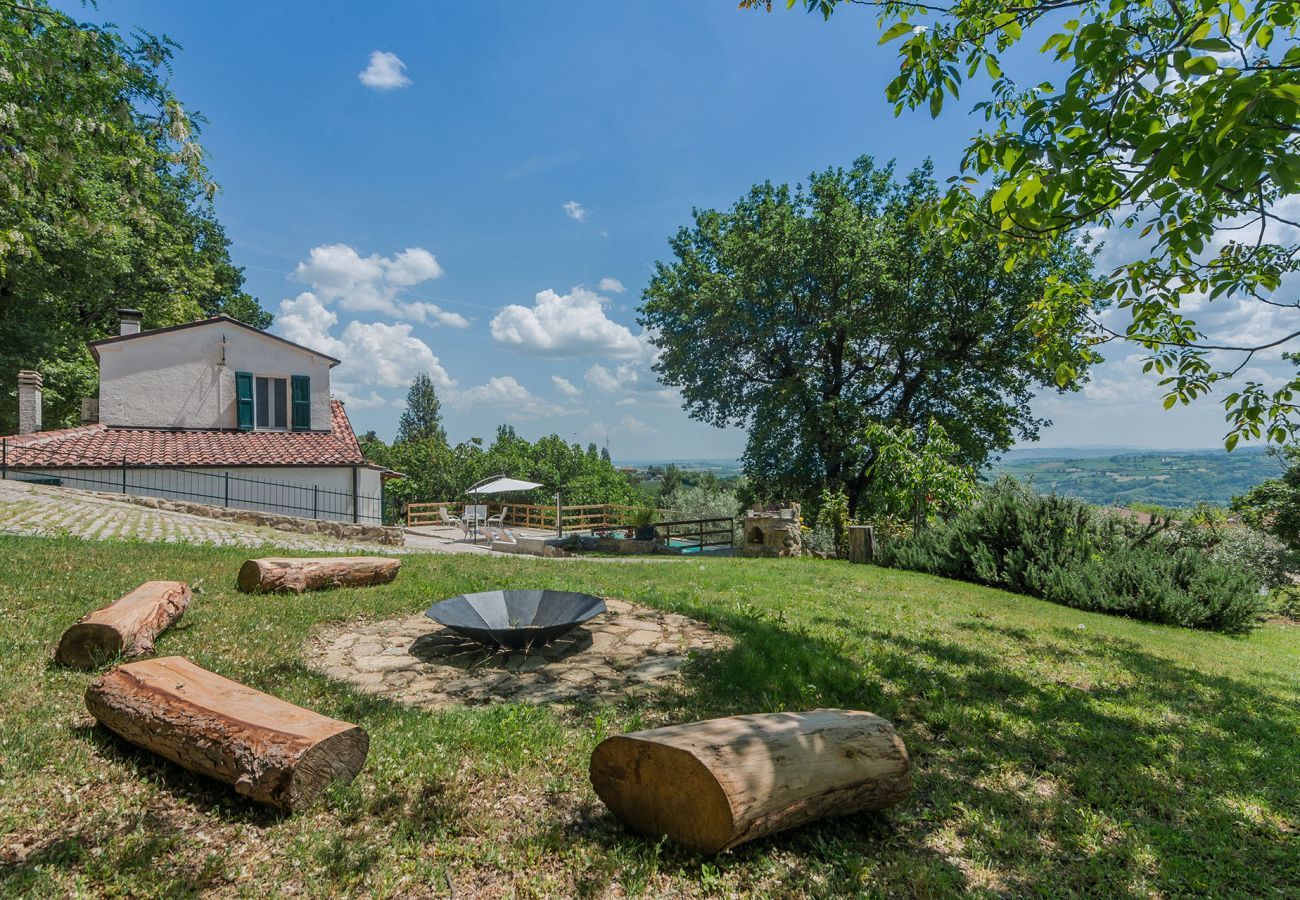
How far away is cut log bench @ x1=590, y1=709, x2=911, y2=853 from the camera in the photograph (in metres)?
2.45

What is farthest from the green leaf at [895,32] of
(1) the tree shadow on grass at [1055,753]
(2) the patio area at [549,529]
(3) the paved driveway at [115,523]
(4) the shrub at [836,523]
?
(2) the patio area at [549,529]

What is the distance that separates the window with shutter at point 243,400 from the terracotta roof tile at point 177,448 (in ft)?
1.03

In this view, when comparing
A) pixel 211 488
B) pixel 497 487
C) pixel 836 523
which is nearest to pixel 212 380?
pixel 211 488

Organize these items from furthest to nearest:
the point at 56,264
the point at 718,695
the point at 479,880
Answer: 1. the point at 56,264
2. the point at 718,695
3. the point at 479,880

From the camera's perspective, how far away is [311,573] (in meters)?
6.64

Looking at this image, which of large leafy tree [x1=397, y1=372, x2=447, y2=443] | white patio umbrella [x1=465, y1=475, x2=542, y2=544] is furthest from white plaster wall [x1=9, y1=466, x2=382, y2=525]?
large leafy tree [x1=397, y1=372, x2=447, y2=443]

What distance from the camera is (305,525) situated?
44.3ft

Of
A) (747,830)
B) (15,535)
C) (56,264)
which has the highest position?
(56,264)

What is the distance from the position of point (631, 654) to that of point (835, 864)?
9.05 feet

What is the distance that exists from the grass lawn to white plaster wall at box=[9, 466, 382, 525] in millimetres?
10746

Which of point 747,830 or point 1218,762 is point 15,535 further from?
point 1218,762

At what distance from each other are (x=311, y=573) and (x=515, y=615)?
2980 millimetres

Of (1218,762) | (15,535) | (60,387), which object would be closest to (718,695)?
(1218,762)

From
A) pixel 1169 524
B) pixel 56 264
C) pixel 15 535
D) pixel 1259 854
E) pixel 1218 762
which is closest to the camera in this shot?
pixel 1259 854
